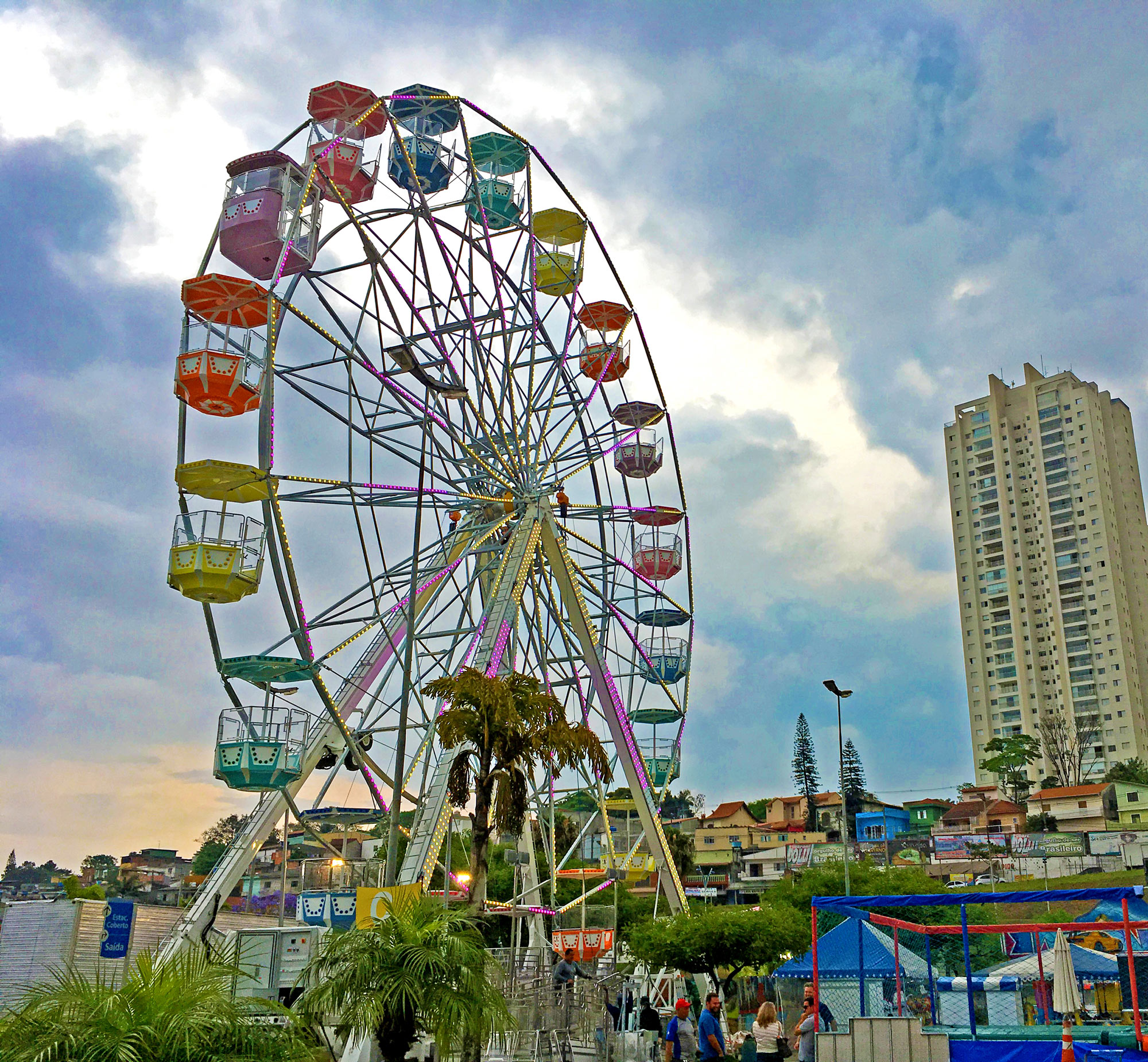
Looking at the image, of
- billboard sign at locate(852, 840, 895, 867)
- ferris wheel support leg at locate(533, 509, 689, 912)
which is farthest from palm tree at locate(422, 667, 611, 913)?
billboard sign at locate(852, 840, 895, 867)

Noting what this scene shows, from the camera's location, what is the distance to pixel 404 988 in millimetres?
10609

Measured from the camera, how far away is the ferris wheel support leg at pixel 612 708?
25781 millimetres

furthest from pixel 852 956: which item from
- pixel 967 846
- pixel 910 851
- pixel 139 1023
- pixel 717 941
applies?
pixel 967 846

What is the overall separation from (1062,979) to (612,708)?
14.3 m

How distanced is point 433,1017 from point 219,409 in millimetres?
13172

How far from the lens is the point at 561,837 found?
5978cm

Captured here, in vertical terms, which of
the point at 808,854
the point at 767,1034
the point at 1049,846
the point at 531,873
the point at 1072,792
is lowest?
the point at 767,1034

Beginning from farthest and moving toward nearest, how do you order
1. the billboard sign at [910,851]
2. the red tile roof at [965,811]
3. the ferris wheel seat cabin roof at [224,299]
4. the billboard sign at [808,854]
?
the red tile roof at [965,811]
the billboard sign at [808,854]
the billboard sign at [910,851]
the ferris wheel seat cabin roof at [224,299]

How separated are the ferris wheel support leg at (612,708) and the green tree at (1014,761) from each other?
74806mm

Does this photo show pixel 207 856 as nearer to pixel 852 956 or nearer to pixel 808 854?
pixel 808 854

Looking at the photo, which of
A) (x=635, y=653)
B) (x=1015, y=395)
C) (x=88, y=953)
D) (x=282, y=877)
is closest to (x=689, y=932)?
(x=635, y=653)

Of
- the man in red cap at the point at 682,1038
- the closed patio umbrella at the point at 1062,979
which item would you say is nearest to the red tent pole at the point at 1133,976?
the closed patio umbrella at the point at 1062,979

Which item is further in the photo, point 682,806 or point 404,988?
point 682,806

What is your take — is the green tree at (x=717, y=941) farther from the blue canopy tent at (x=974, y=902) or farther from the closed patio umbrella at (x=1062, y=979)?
the closed patio umbrella at (x=1062, y=979)
